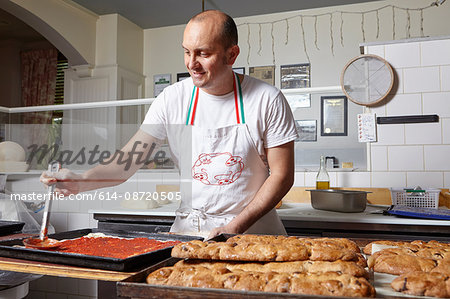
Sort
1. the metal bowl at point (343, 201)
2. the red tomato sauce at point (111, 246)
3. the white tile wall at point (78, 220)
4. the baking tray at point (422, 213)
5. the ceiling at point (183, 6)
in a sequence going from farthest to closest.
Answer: the ceiling at point (183, 6)
the white tile wall at point (78, 220)
the metal bowl at point (343, 201)
the baking tray at point (422, 213)
the red tomato sauce at point (111, 246)

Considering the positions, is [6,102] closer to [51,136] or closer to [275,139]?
[51,136]

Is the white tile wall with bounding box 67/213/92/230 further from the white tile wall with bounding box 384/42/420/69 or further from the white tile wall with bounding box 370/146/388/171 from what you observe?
the white tile wall with bounding box 384/42/420/69

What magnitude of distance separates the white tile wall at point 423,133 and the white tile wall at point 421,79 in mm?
231

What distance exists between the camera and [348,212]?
→ 2117 mm

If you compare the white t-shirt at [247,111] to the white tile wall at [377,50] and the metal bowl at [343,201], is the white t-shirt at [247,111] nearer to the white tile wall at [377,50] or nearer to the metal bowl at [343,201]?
the metal bowl at [343,201]

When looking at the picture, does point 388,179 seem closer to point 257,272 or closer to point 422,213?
point 422,213

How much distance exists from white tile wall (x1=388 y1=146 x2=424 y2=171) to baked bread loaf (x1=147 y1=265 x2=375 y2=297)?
6.74ft

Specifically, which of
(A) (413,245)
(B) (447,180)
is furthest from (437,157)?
(A) (413,245)

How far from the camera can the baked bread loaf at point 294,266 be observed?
2.40ft

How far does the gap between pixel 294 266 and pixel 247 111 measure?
805 millimetres

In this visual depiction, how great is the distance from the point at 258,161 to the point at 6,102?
259 inches

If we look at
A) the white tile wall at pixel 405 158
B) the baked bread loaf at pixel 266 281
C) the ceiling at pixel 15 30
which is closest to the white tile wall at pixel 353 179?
the white tile wall at pixel 405 158

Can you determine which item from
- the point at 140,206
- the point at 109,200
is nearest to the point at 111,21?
the point at 109,200

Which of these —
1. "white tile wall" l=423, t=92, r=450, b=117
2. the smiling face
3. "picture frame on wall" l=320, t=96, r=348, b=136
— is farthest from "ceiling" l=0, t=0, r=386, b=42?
the smiling face
